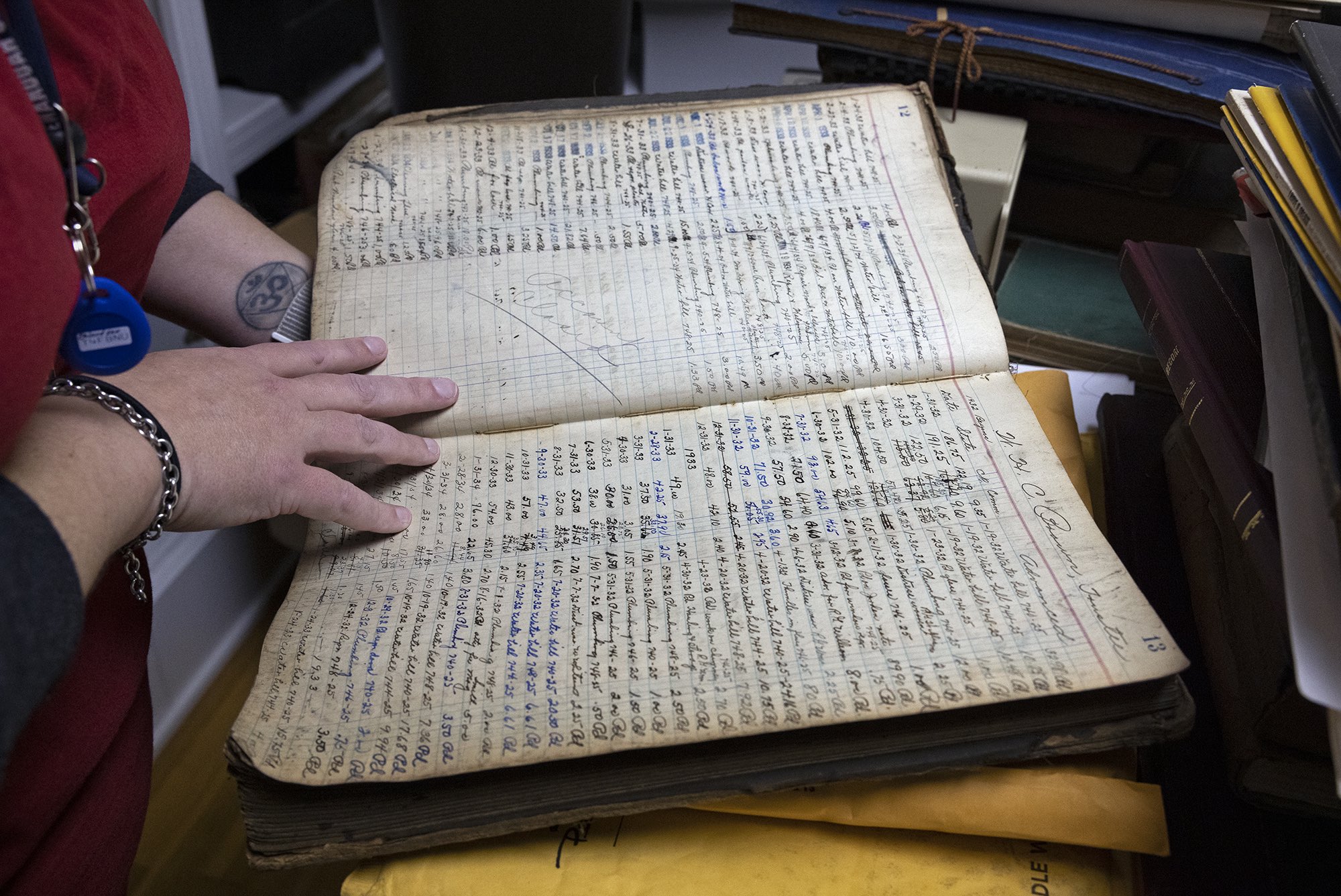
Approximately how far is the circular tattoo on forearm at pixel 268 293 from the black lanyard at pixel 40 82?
0.23m

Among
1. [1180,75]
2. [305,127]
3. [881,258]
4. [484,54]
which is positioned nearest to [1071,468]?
[881,258]

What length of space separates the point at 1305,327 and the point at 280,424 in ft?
1.72

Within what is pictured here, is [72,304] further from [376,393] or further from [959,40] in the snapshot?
[959,40]

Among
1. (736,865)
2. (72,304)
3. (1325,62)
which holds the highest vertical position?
(1325,62)

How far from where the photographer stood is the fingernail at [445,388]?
579mm

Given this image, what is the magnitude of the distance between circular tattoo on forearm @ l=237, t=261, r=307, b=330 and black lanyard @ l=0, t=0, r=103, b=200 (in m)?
0.23

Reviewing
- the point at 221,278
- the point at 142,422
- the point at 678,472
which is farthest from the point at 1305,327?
the point at 221,278

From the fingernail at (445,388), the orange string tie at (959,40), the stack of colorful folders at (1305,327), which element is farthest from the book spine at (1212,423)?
the fingernail at (445,388)

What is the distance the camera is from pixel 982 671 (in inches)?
16.6

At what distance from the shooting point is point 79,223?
428mm

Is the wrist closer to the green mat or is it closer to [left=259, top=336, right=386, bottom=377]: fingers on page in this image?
[left=259, top=336, right=386, bottom=377]: fingers on page

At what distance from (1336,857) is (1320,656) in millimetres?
154

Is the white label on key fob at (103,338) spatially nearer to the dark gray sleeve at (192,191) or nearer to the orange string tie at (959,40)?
the dark gray sleeve at (192,191)

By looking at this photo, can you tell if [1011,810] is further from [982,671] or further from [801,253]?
[801,253]
